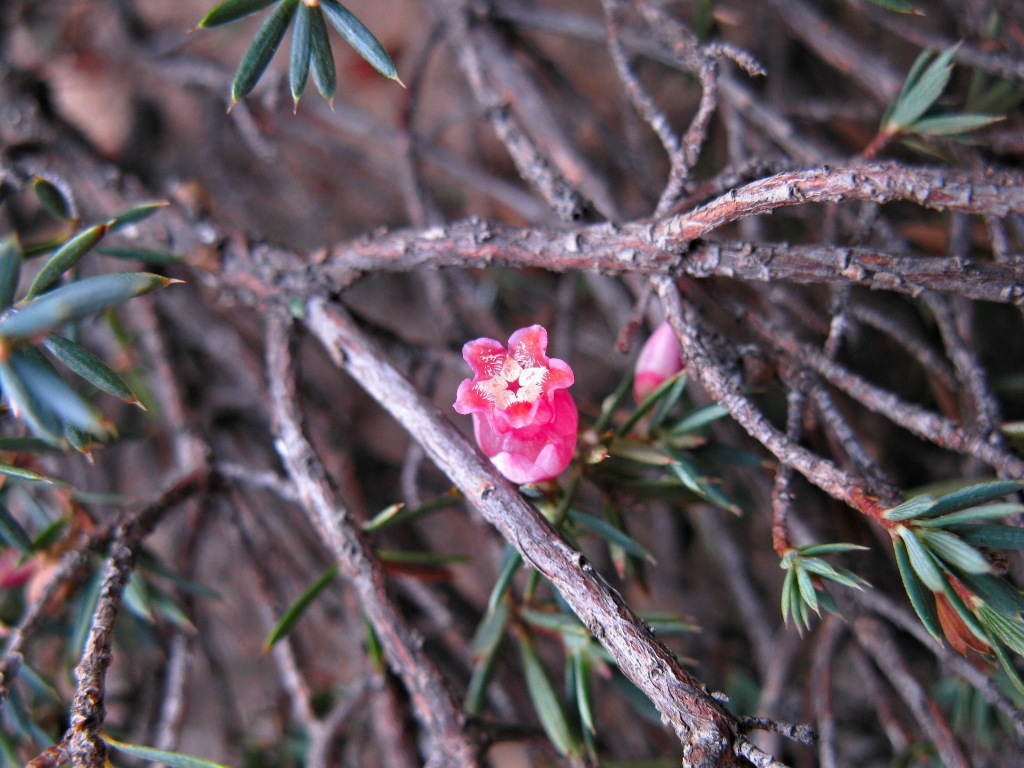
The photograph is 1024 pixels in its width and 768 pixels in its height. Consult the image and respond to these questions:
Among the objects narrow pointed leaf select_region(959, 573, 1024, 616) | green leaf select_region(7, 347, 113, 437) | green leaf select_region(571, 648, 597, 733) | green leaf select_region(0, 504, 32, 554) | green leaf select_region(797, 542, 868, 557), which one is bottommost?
green leaf select_region(571, 648, 597, 733)

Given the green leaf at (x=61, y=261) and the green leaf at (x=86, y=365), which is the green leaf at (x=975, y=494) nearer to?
the green leaf at (x=86, y=365)

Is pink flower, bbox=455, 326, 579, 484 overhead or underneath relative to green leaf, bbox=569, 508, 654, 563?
overhead

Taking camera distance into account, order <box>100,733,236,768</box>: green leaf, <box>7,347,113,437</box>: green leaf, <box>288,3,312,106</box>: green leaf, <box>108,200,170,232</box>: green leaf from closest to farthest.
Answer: <box>7,347,113,437</box>: green leaf → <box>100,733,236,768</box>: green leaf → <box>288,3,312,106</box>: green leaf → <box>108,200,170,232</box>: green leaf

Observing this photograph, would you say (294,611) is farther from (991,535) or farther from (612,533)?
(991,535)

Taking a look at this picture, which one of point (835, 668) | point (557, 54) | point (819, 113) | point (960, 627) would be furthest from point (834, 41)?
point (835, 668)

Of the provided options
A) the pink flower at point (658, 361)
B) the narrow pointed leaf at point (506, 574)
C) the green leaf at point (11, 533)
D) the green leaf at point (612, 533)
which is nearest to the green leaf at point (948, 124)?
the pink flower at point (658, 361)

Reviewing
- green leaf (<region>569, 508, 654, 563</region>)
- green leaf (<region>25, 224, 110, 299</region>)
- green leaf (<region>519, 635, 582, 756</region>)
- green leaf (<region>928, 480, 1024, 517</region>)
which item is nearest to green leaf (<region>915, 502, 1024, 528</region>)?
green leaf (<region>928, 480, 1024, 517</region>)

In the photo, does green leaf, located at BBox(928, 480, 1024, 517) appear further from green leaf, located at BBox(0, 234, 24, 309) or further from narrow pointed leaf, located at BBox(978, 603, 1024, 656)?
green leaf, located at BBox(0, 234, 24, 309)
